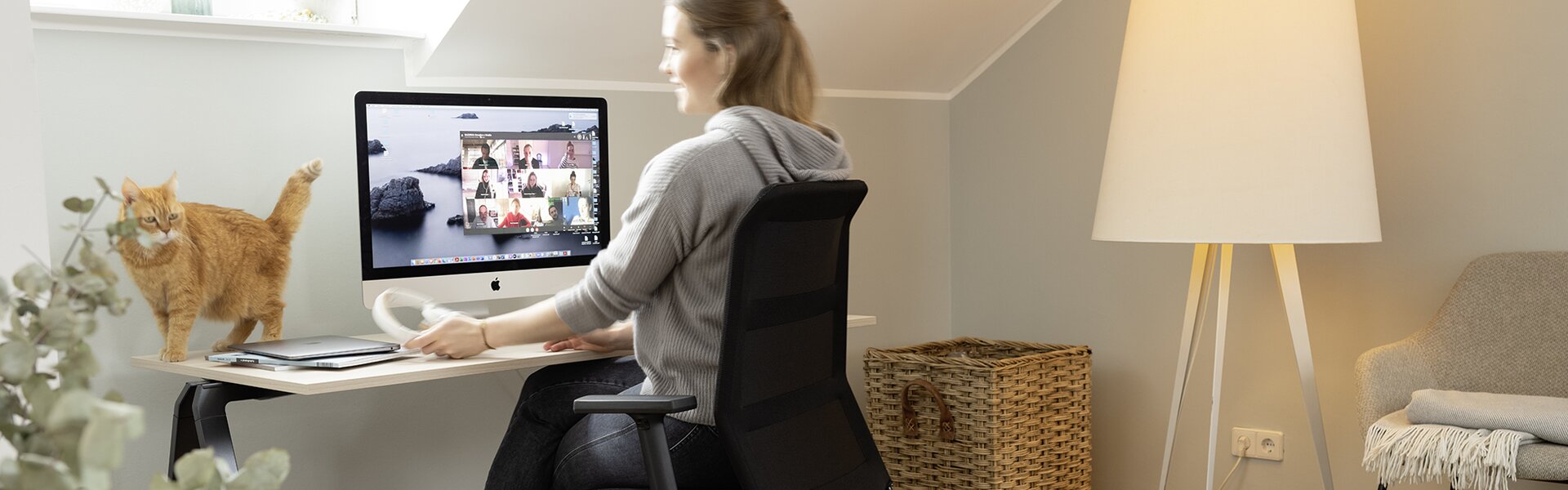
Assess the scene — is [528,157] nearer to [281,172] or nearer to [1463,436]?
[281,172]

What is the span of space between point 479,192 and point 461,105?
16 centimetres

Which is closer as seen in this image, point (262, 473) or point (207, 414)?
point (262, 473)

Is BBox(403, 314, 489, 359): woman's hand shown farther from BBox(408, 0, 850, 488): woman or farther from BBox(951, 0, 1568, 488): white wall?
BBox(951, 0, 1568, 488): white wall

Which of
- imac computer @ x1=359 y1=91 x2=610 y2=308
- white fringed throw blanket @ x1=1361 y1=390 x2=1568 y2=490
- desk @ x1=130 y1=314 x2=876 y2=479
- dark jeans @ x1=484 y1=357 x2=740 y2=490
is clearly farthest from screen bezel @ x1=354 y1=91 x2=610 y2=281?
white fringed throw blanket @ x1=1361 y1=390 x2=1568 y2=490

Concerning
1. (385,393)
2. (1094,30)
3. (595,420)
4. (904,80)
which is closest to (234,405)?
(385,393)

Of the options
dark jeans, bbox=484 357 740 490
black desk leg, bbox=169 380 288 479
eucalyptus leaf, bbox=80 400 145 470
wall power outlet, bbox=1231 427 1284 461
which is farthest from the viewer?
wall power outlet, bbox=1231 427 1284 461

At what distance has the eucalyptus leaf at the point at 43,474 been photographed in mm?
377

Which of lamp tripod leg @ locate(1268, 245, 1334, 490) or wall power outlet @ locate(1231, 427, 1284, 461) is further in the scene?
wall power outlet @ locate(1231, 427, 1284, 461)

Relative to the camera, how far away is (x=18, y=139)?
78 cm

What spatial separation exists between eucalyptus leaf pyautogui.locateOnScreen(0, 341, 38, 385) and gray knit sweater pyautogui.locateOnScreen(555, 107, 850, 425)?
1.13 metres

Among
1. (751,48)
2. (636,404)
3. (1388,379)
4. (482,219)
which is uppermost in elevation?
(751,48)

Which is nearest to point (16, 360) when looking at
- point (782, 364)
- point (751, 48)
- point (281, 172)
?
point (782, 364)

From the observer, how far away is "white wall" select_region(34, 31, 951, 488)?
211cm

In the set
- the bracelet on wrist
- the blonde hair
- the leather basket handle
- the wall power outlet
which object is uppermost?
the blonde hair
